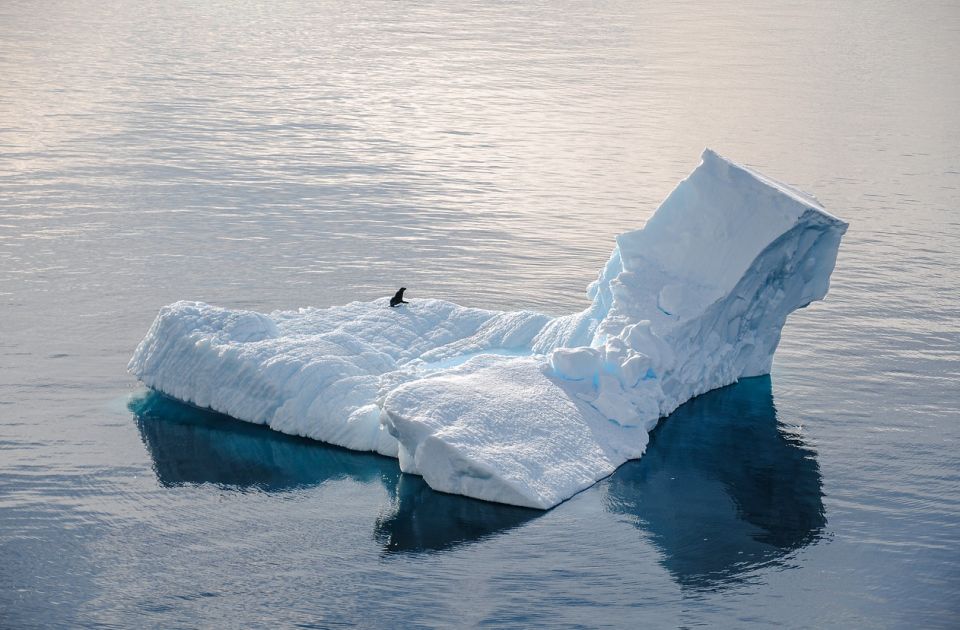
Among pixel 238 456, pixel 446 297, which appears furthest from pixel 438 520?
pixel 446 297

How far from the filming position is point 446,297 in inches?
981

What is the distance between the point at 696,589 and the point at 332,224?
18.7m

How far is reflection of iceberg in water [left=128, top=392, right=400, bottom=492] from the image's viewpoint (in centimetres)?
1647

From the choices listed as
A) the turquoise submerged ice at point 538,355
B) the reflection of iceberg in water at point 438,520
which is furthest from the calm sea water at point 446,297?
the turquoise submerged ice at point 538,355

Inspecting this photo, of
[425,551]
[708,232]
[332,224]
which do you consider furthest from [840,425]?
[332,224]

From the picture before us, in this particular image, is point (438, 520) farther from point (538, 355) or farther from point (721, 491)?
point (538, 355)

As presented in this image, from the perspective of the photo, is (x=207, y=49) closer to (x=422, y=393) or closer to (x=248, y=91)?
(x=248, y=91)

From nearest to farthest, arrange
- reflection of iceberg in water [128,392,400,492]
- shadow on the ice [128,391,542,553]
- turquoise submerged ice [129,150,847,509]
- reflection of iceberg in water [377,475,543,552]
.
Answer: reflection of iceberg in water [377,475,543,552] → shadow on the ice [128,391,542,553] → turquoise submerged ice [129,150,847,509] → reflection of iceberg in water [128,392,400,492]

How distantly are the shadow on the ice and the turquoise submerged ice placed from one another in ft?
0.71

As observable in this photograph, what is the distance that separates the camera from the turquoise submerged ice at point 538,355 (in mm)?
16266

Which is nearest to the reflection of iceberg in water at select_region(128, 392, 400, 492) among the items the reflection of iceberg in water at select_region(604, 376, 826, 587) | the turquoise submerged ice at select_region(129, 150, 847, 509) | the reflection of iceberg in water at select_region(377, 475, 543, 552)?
the turquoise submerged ice at select_region(129, 150, 847, 509)

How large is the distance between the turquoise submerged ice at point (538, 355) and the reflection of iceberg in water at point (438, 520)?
0.18 m

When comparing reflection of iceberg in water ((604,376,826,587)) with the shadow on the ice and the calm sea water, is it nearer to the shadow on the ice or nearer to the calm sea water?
the calm sea water

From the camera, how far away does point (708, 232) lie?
1972 centimetres
